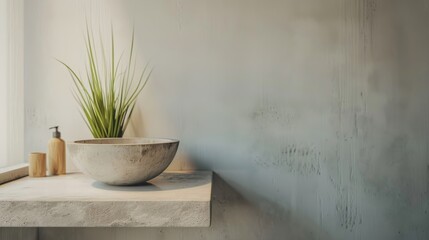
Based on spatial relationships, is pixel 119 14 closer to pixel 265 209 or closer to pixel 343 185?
pixel 265 209

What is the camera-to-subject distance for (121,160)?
4.16ft

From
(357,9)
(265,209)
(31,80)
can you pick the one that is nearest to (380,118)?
(357,9)

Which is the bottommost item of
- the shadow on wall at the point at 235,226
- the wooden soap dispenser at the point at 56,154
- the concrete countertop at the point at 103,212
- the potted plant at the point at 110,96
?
the shadow on wall at the point at 235,226

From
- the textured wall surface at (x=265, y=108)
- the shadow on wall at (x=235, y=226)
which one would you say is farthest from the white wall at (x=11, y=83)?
the shadow on wall at (x=235, y=226)

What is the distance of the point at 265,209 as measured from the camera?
1.74m

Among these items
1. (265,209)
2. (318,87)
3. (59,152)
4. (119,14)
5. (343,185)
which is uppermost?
(119,14)

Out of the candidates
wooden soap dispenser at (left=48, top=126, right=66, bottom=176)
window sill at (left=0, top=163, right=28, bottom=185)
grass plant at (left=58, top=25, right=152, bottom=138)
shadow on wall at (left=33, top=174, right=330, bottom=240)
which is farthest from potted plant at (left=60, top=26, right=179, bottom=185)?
shadow on wall at (left=33, top=174, right=330, bottom=240)

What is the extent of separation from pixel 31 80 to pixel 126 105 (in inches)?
18.3

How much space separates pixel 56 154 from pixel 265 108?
94 cm

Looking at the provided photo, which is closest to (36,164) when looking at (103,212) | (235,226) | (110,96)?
(110,96)

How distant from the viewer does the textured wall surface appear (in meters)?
1.74

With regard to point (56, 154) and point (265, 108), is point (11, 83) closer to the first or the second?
point (56, 154)

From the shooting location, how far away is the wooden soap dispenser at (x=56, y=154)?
1.58 m

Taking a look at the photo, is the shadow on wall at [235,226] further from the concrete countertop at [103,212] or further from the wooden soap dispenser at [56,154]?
the concrete countertop at [103,212]
